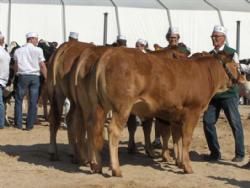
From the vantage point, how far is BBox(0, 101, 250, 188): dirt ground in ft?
29.3

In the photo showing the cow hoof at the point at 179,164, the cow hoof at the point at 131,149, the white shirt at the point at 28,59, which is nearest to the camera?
the cow hoof at the point at 179,164

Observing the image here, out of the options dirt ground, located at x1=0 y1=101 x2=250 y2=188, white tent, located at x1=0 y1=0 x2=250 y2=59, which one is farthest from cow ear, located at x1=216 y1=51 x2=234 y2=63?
white tent, located at x1=0 y1=0 x2=250 y2=59

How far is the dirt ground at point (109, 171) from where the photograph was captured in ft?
29.3

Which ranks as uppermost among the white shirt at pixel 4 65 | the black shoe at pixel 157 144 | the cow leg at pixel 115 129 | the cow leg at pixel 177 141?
the white shirt at pixel 4 65

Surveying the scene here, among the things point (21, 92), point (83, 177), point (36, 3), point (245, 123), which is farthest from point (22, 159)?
point (36, 3)

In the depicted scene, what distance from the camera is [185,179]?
934 cm

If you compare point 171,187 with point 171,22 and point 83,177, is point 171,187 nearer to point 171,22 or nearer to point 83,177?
point 83,177

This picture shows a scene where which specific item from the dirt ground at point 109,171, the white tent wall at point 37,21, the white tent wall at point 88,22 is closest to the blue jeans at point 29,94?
the dirt ground at point 109,171

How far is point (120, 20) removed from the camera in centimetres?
3375

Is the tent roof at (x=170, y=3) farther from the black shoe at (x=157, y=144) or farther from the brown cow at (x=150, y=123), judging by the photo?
the brown cow at (x=150, y=123)

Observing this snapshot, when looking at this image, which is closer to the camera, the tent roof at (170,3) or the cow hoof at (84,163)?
the cow hoof at (84,163)

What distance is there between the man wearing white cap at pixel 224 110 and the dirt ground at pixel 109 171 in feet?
0.70

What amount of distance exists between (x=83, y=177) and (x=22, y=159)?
1.65 meters

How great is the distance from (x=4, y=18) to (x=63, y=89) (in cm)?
2313
